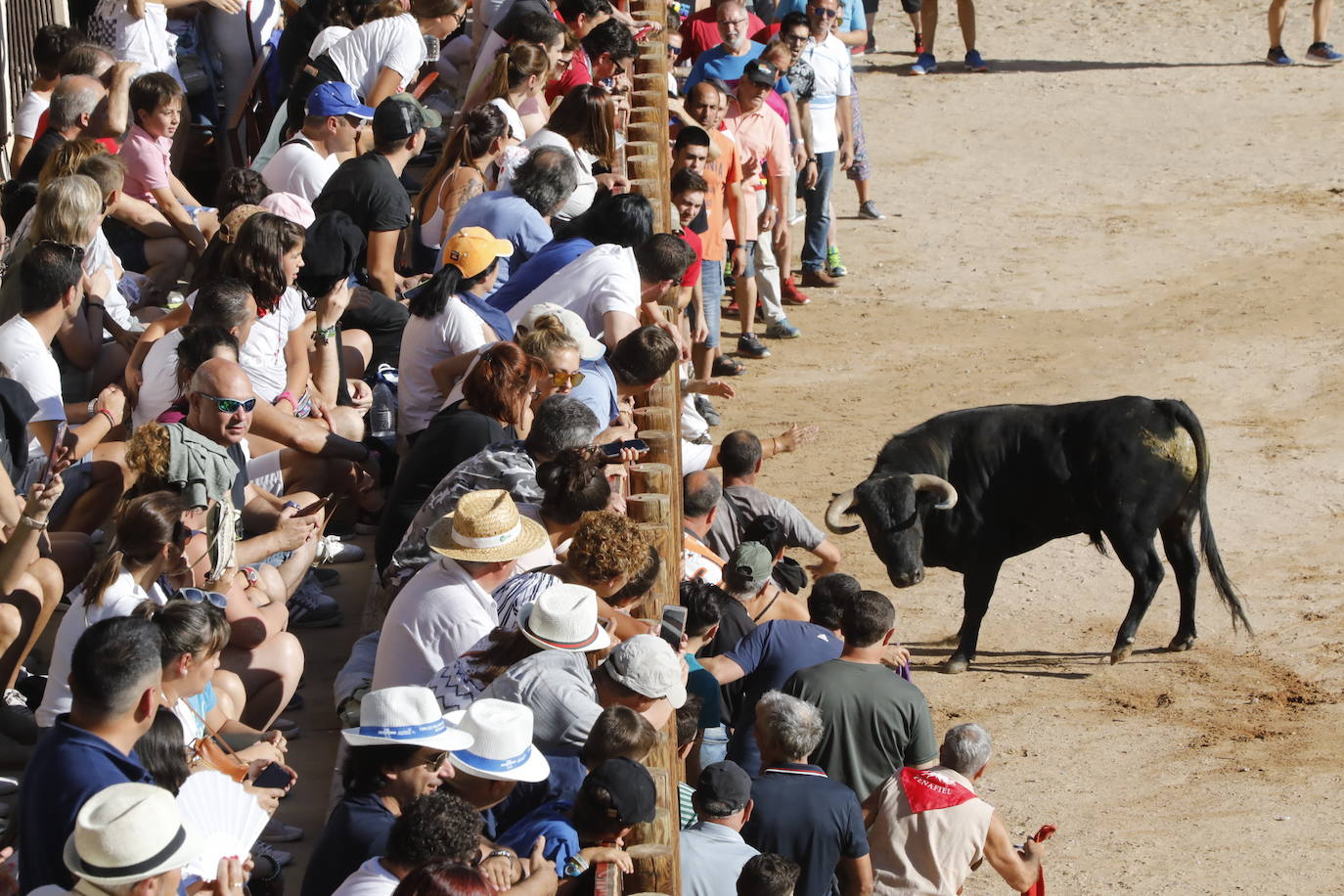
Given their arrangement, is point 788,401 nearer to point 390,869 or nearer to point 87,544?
point 87,544

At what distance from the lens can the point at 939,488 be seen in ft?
36.5

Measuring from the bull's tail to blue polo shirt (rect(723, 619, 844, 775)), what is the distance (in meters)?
4.64

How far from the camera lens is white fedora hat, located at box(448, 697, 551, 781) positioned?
15.3ft

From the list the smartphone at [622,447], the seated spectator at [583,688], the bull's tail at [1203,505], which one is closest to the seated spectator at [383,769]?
the seated spectator at [583,688]

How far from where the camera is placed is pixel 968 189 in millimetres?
20953

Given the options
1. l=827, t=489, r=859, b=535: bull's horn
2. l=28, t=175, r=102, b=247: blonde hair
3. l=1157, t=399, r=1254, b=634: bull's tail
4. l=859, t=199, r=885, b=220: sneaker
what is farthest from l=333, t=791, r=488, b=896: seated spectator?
l=859, t=199, r=885, b=220: sneaker

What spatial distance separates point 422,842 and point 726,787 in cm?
175

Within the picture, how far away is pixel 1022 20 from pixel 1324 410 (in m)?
13.1

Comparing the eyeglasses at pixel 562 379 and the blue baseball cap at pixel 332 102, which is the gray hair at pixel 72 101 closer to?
the blue baseball cap at pixel 332 102

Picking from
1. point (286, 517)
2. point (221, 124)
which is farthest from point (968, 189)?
point (286, 517)

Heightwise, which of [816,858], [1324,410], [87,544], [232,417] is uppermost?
[232,417]

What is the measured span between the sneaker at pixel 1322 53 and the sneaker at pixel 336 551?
19697 millimetres

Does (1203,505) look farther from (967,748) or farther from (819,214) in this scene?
(819,214)

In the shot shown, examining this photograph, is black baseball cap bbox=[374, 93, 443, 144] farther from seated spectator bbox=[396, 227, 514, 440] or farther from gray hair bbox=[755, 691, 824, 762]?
gray hair bbox=[755, 691, 824, 762]
